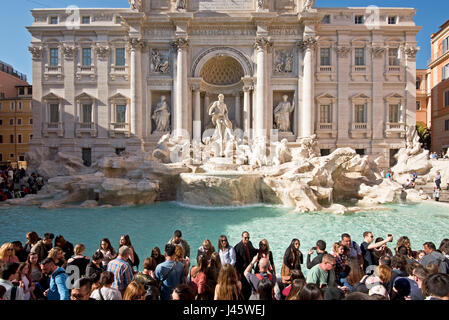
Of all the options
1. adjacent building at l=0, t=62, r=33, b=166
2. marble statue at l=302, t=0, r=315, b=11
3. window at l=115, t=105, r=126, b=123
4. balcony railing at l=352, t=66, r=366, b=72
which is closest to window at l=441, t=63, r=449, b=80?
balcony railing at l=352, t=66, r=366, b=72

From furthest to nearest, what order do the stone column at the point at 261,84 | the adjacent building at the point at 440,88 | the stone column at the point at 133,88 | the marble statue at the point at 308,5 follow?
the adjacent building at the point at 440,88, the stone column at the point at 133,88, the stone column at the point at 261,84, the marble statue at the point at 308,5

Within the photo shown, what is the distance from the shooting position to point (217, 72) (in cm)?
2083

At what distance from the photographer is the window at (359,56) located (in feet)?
66.1

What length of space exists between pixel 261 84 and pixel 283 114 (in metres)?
2.80

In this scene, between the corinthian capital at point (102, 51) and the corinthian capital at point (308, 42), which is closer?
the corinthian capital at point (308, 42)

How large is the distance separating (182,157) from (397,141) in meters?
16.6

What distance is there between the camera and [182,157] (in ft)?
54.4

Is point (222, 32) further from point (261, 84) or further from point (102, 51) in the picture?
point (102, 51)

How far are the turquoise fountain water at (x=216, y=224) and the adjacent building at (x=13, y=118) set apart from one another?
2275 centimetres

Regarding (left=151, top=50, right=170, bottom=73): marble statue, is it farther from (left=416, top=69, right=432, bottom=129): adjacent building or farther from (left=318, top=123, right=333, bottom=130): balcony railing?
(left=416, top=69, right=432, bottom=129): adjacent building

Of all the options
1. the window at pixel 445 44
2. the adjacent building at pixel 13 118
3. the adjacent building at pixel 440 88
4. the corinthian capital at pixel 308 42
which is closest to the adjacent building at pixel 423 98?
the adjacent building at pixel 440 88

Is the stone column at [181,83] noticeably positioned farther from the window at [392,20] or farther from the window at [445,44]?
the window at [445,44]

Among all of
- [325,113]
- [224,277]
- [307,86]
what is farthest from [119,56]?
[224,277]

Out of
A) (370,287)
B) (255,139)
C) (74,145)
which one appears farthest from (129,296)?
(74,145)
